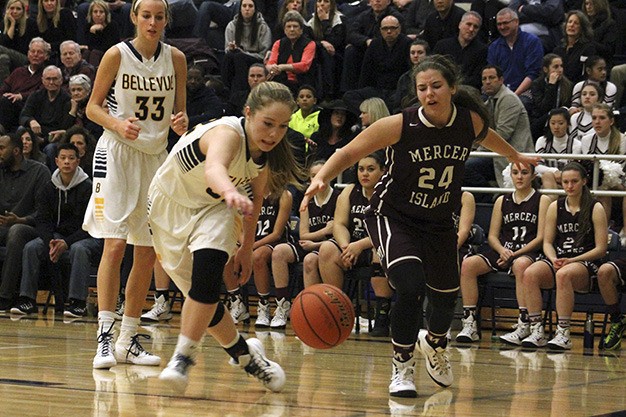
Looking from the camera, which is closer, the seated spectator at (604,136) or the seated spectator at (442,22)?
the seated spectator at (604,136)

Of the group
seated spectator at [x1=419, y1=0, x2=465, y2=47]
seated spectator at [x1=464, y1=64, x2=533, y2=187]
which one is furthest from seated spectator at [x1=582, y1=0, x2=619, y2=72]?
seated spectator at [x1=464, y1=64, x2=533, y2=187]

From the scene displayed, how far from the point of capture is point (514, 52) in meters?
11.3

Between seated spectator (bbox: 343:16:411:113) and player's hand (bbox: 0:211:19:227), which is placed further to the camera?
seated spectator (bbox: 343:16:411:113)

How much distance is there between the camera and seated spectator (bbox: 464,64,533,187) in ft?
32.9

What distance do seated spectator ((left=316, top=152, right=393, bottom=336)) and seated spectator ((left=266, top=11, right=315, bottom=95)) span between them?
10.3 feet

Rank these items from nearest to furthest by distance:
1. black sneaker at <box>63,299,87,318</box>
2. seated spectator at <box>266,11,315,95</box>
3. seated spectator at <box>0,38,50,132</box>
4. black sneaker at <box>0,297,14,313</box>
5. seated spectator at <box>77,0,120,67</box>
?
black sneaker at <box>63,299,87,318</box> → black sneaker at <box>0,297,14,313</box> → seated spectator at <box>266,11,315,95</box> → seated spectator at <box>0,38,50,132</box> → seated spectator at <box>77,0,120,67</box>

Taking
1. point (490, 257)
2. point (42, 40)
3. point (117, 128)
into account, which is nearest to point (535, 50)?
point (490, 257)

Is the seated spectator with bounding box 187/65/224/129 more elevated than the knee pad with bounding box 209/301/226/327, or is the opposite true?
the seated spectator with bounding box 187/65/224/129

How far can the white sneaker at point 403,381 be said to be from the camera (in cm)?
490

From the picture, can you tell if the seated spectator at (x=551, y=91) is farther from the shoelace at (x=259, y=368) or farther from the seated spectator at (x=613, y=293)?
the shoelace at (x=259, y=368)

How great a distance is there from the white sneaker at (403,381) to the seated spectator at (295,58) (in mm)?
7220

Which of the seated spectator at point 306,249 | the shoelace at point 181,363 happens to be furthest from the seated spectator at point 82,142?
the shoelace at point 181,363

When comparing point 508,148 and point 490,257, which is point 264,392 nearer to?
point 508,148

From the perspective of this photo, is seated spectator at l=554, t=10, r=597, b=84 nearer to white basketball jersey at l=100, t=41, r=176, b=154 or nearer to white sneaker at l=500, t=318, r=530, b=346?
white sneaker at l=500, t=318, r=530, b=346
